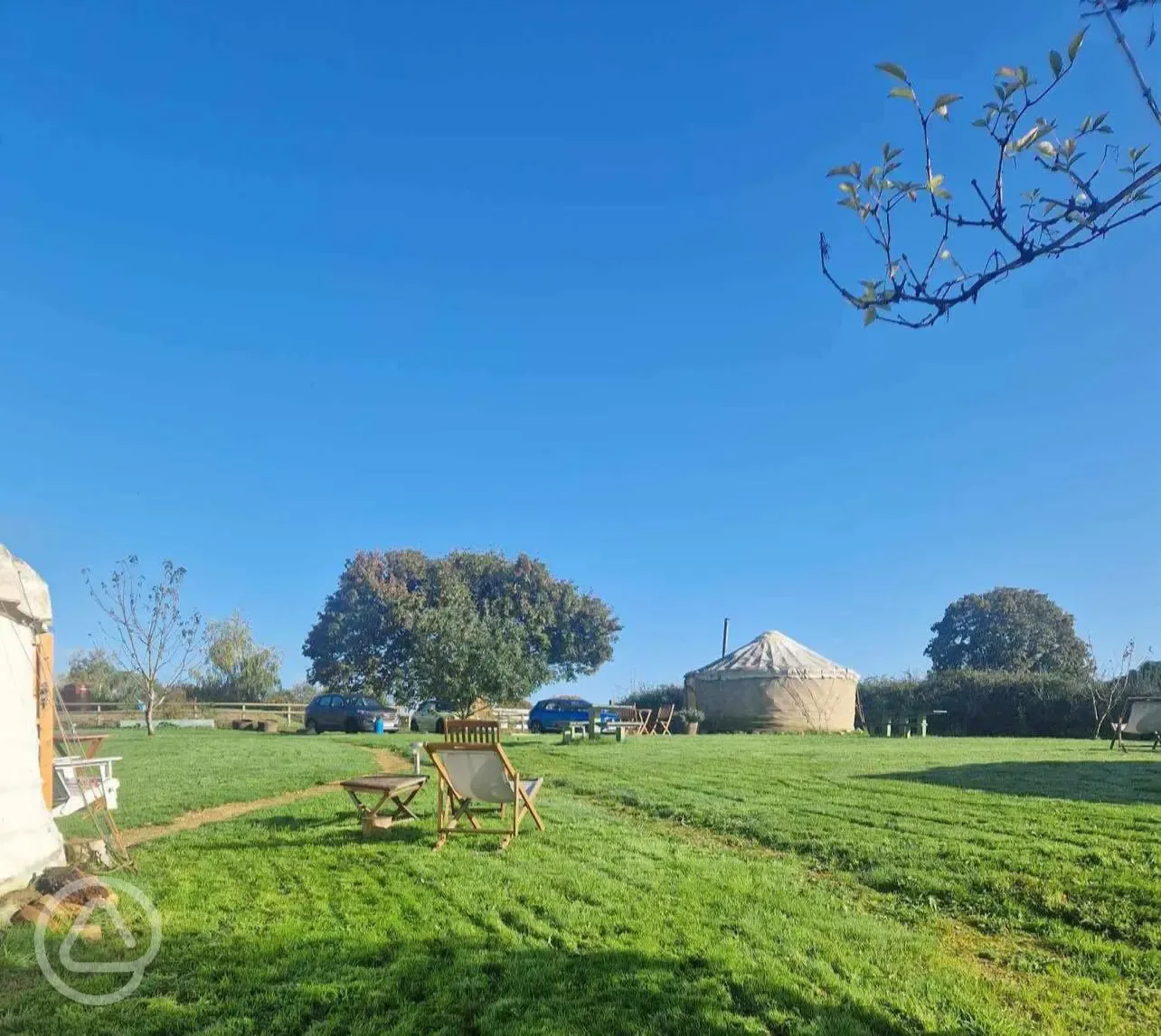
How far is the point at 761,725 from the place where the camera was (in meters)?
28.3

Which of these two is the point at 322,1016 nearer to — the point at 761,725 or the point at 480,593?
the point at 761,725

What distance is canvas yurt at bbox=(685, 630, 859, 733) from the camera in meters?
28.4

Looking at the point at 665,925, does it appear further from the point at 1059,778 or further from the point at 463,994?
A: the point at 1059,778

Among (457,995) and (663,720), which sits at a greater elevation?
(663,720)

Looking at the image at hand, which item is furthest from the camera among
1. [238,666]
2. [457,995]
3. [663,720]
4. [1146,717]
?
[238,666]

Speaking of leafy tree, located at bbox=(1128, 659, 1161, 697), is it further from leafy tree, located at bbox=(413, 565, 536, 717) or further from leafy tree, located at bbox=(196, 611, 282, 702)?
leafy tree, located at bbox=(196, 611, 282, 702)

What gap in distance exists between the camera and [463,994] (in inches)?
140

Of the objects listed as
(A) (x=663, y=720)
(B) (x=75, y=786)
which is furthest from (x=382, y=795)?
(A) (x=663, y=720)

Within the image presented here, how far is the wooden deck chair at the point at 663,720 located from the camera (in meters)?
26.5

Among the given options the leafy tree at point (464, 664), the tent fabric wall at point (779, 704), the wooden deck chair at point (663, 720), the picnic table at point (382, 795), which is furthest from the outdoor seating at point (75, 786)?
the tent fabric wall at point (779, 704)

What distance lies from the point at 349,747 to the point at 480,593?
2126cm

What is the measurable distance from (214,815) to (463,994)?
5.69 metres

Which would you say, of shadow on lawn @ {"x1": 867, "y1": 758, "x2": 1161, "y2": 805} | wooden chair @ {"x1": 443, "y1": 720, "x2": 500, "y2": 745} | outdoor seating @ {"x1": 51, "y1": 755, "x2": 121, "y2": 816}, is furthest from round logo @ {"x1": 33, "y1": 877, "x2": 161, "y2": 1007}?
shadow on lawn @ {"x1": 867, "y1": 758, "x2": 1161, "y2": 805}

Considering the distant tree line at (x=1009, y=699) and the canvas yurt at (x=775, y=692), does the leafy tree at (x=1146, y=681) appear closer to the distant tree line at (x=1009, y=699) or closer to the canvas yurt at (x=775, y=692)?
the distant tree line at (x=1009, y=699)
